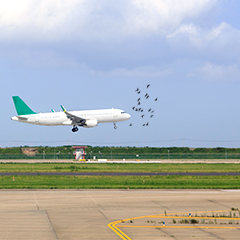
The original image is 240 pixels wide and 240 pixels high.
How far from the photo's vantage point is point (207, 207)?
30.6 metres

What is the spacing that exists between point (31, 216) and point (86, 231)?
6.09 metres

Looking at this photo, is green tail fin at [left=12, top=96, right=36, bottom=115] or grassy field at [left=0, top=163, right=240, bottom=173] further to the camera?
green tail fin at [left=12, top=96, right=36, bottom=115]

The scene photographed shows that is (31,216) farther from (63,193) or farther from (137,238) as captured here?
(63,193)

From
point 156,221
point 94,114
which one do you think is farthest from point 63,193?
point 94,114

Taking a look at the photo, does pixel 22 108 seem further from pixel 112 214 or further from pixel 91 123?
pixel 112 214

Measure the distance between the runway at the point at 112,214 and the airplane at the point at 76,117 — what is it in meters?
40.2

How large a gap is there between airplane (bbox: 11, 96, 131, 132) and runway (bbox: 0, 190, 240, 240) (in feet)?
132

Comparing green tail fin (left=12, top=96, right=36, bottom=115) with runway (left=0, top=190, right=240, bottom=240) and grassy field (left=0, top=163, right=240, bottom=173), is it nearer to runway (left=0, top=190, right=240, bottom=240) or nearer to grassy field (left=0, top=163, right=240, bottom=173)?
grassy field (left=0, top=163, right=240, bottom=173)

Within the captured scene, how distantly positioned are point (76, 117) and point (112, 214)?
5470cm

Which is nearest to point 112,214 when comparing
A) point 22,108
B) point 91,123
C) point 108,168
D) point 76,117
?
point 91,123

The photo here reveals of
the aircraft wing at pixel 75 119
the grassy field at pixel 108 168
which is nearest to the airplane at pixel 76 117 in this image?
the aircraft wing at pixel 75 119

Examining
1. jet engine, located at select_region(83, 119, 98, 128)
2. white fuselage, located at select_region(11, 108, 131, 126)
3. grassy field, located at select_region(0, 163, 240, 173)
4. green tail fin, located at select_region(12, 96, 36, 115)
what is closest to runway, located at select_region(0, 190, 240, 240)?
grassy field, located at select_region(0, 163, 240, 173)

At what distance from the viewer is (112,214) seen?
27.1m

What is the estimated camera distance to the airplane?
8012 cm
